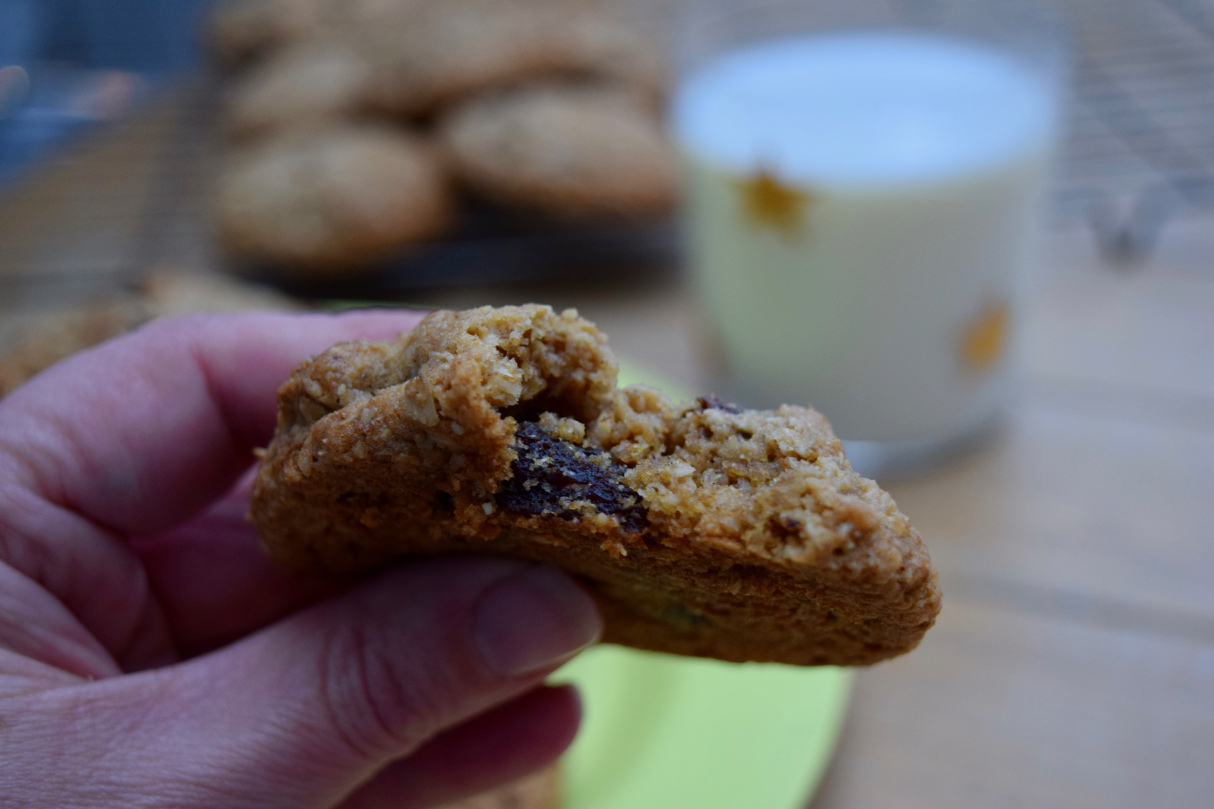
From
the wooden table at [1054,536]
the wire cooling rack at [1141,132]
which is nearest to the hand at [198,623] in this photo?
the wooden table at [1054,536]

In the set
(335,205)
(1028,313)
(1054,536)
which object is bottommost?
(1054,536)

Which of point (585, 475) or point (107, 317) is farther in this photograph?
point (107, 317)

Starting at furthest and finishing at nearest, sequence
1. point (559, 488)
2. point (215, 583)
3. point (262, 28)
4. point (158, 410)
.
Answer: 1. point (262, 28)
2. point (215, 583)
3. point (158, 410)
4. point (559, 488)

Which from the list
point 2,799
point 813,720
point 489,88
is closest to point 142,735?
point 2,799

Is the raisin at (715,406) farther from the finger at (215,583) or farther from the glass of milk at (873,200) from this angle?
the glass of milk at (873,200)

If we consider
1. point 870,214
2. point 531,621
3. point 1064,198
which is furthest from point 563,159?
point 531,621

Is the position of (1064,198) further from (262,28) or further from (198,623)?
(262,28)
